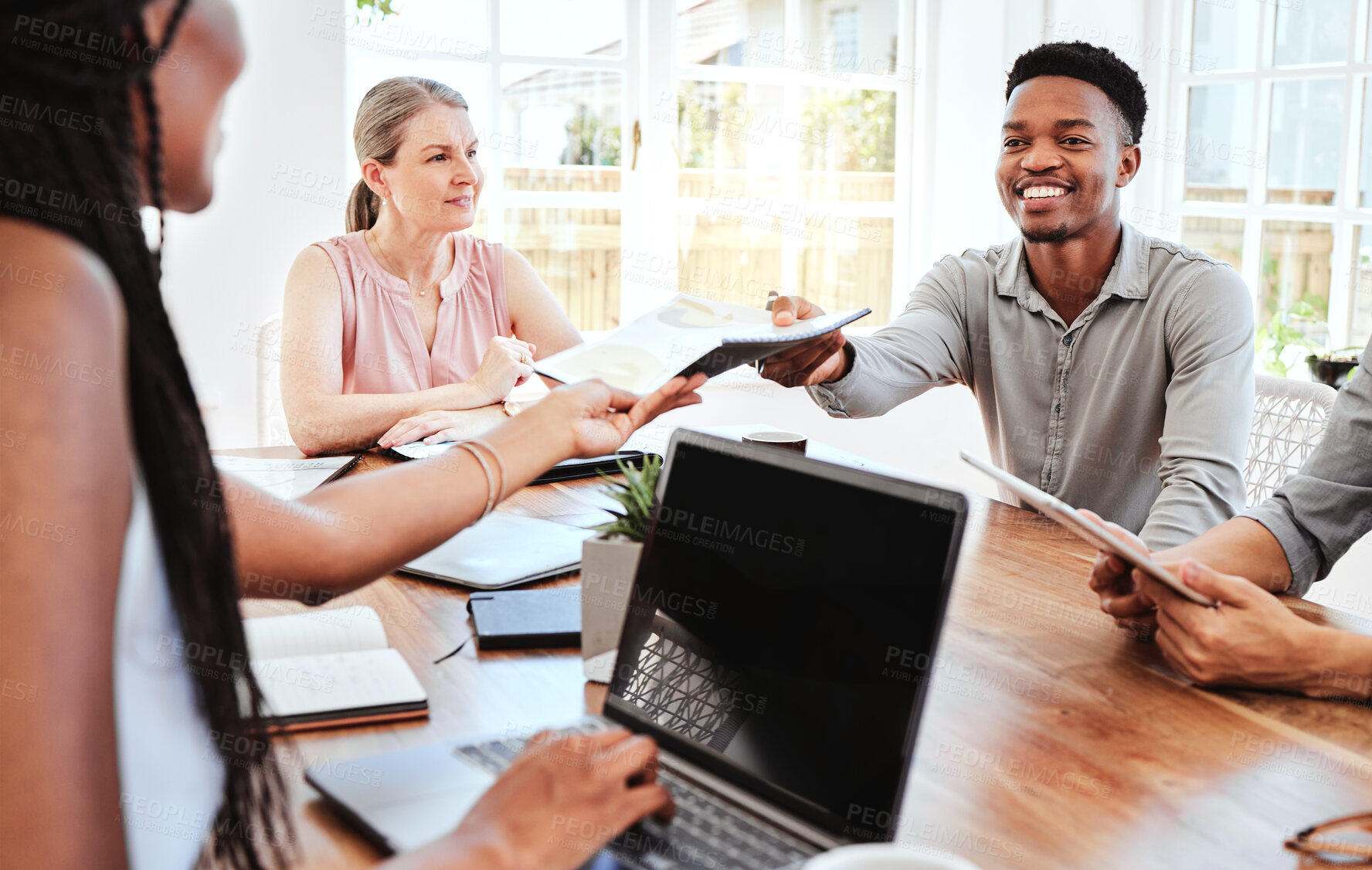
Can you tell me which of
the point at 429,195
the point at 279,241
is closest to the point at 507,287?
the point at 429,195

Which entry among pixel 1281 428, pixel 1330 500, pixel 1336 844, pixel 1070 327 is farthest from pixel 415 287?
pixel 1336 844

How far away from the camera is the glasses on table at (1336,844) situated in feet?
2.44

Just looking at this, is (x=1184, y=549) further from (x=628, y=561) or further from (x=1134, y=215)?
(x=1134, y=215)

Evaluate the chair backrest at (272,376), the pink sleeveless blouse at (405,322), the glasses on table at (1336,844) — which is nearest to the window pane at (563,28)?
the pink sleeveless blouse at (405,322)

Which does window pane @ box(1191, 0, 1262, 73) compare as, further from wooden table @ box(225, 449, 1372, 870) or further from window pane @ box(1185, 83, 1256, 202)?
wooden table @ box(225, 449, 1372, 870)

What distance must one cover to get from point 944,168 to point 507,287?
1.96 meters

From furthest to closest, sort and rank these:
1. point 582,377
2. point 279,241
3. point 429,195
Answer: point 279,241 < point 429,195 < point 582,377

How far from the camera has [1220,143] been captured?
3.69 metres

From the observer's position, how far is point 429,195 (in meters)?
2.58

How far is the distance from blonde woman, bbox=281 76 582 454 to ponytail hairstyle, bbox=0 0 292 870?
1508mm

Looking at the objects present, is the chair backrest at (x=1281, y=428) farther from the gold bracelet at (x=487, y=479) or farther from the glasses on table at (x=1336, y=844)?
the gold bracelet at (x=487, y=479)

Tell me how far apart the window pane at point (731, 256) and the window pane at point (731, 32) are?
1.69 feet

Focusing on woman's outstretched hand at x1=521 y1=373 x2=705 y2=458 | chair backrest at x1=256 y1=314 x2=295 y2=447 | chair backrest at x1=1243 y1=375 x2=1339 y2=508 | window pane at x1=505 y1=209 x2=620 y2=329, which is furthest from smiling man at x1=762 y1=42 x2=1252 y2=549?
window pane at x1=505 y1=209 x2=620 y2=329

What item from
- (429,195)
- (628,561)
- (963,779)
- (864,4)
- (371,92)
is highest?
(864,4)
